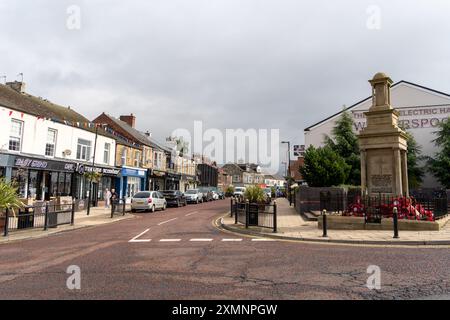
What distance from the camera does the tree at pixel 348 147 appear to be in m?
33.8

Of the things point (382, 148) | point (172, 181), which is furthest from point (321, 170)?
point (172, 181)

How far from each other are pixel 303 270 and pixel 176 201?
26353 millimetres

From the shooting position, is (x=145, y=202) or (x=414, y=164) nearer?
(x=145, y=202)

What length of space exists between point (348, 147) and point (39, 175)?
30082 mm

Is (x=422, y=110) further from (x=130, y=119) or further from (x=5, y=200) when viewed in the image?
(x=5, y=200)

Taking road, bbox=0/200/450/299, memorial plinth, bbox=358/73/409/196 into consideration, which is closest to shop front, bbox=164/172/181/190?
memorial plinth, bbox=358/73/409/196

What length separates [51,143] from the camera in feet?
80.1

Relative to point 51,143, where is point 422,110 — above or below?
above

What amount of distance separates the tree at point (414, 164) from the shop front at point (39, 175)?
108 feet

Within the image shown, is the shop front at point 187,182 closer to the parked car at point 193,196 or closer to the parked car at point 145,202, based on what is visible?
the parked car at point 193,196

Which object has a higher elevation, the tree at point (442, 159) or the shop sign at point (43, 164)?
the tree at point (442, 159)

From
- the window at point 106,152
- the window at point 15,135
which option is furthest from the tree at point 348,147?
the window at point 15,135
